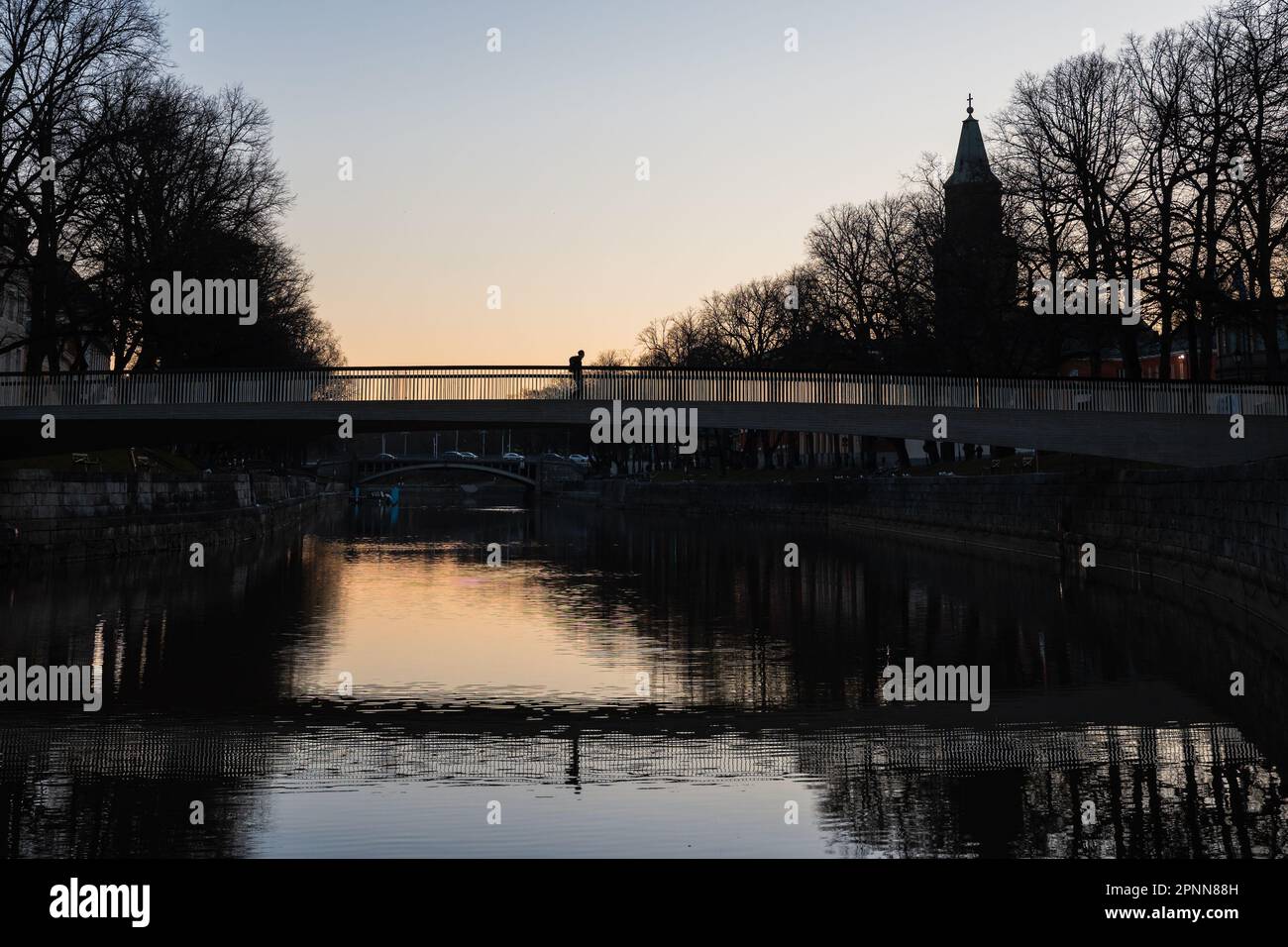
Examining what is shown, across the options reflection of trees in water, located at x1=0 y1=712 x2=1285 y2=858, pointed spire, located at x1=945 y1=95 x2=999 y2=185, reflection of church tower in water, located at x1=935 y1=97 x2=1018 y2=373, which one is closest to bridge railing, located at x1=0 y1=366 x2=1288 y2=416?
reflection of church tower in water, located at x1=935 y1=97 x2=1018 y2=373

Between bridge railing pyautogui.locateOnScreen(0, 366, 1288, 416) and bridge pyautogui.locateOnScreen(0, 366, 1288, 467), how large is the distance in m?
0.04

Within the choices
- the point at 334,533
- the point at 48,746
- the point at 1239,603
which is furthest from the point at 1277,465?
the point at 334,533

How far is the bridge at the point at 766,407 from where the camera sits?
38.4 metres

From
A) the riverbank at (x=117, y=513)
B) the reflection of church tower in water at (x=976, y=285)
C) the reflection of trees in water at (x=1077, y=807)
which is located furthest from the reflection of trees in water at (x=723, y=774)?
the reflection of church tower in water at (x=976, y=285)

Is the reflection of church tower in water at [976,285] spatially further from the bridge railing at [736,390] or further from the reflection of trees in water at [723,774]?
the reflection of trees in water at [723,774]

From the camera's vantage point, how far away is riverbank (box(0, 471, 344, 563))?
40.5 metres

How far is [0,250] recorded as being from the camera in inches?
1720

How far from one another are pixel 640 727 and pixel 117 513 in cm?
3455

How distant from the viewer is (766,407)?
38375 mm

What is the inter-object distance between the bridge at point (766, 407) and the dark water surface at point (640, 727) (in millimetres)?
5063

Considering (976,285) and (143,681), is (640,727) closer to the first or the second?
(143,681)

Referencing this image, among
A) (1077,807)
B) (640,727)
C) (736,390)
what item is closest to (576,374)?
(736,390)

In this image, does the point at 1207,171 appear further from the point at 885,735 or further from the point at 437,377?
the point at 885,735

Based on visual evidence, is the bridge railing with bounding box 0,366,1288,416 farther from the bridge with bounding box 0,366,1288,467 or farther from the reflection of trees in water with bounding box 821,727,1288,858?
the reflection of trees in water with bounding box 821,727,1288,858
